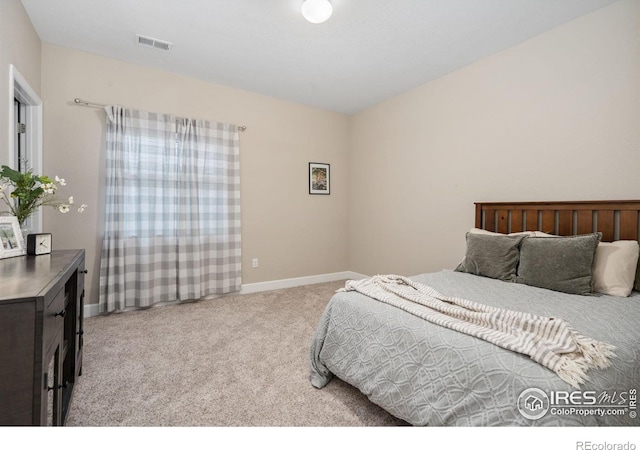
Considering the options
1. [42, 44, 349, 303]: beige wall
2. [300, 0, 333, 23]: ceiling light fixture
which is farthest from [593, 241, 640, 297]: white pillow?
[42, 44, 349, 303]: beige wall

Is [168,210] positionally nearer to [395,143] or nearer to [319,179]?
[319,179]

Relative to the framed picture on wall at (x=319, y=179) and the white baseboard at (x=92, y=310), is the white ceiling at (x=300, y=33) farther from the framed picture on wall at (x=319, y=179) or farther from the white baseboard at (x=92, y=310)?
the white baseboard at (x=92, y=310)

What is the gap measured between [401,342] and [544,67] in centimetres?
267

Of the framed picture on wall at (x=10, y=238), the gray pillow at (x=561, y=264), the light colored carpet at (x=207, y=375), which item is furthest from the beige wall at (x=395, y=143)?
the light colored carpet at (x=207, y=375)

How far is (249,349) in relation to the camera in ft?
7.41

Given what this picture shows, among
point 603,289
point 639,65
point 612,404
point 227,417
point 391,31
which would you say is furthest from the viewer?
point 391,31

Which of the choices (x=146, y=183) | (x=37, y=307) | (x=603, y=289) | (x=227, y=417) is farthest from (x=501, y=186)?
(x=146, y=183)

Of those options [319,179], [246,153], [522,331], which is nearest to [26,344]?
[522,331]

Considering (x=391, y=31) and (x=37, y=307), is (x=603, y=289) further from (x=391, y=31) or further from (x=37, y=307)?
(x=37, y=307)

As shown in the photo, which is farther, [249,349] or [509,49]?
[509,49]

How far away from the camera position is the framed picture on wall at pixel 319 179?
4.29 m

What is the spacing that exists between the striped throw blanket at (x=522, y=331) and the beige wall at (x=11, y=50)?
2.68 meters

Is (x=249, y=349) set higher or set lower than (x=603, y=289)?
lower

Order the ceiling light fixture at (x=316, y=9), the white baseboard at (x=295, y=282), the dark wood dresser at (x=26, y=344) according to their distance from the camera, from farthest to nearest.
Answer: the white baseboard at (x=295, y=282)
the ceiling light fixture at (x=316, y=9)
the dark wood dresser at (x=26, y=344)
